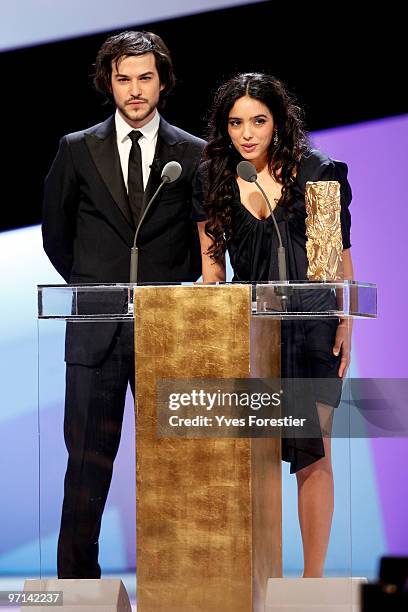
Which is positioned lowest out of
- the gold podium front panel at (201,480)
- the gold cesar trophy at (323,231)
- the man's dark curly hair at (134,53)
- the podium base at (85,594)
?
the podium base at (85,594)

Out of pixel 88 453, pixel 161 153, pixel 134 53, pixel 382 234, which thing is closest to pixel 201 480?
pixel 88 453

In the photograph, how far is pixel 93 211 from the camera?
5.17m

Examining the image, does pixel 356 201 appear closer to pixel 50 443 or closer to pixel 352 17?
pixel 352 17

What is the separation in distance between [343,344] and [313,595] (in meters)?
0.74

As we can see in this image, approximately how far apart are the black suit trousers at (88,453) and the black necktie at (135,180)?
107cm

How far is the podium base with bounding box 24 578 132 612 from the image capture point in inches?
163

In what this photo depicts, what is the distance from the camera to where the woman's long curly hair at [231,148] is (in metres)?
4.74

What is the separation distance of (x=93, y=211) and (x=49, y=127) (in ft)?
3.93

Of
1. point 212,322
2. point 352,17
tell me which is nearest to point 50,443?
point 212,322

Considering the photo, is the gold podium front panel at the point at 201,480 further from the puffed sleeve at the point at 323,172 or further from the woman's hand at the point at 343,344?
the puffed sleeve at the point at 323,172

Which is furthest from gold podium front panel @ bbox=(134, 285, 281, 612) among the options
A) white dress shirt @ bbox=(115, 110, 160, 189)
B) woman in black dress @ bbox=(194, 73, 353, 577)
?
white dress shirt @ bbox=(115, 110, 160, 189)

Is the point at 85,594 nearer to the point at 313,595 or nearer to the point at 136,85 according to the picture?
the point at 313,595

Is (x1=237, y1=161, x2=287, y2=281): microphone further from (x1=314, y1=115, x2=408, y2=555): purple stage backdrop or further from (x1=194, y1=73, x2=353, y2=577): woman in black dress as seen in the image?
(x1=314, y1=115, x2=408, y2=555): purple stage backdrop

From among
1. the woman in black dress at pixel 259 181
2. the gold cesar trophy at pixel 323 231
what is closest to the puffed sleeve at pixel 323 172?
the woman in black dress at pixel 259 181
